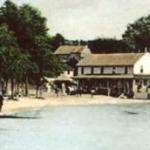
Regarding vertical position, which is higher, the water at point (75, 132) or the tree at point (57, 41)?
the tree at point (57, 41)

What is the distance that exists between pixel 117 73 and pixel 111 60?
3.68 metres

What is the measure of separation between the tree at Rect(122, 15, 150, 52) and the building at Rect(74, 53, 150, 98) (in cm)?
5000

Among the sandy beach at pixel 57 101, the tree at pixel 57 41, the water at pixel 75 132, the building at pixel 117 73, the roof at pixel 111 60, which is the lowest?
the water at pixel 75 132

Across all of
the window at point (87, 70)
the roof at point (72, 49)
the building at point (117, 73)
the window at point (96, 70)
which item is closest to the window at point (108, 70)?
the building at point (117, 73)

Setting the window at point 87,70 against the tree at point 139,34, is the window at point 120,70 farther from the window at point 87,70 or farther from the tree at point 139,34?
the tree at point 139,34

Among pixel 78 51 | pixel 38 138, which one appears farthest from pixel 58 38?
pixel 38 138

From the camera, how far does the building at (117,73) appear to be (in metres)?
107

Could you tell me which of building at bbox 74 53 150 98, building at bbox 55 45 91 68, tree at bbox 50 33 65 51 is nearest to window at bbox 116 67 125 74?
building at bbox 74 53 150 98

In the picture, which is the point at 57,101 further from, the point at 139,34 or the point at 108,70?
the point at 139,34

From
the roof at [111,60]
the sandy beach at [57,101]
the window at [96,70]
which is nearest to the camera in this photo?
the sandy beach at [57,101]

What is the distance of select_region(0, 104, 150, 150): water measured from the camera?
35.5 m

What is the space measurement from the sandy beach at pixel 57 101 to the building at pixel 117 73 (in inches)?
357

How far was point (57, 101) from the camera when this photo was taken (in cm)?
8556

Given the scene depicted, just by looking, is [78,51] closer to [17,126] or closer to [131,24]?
[131,24]
